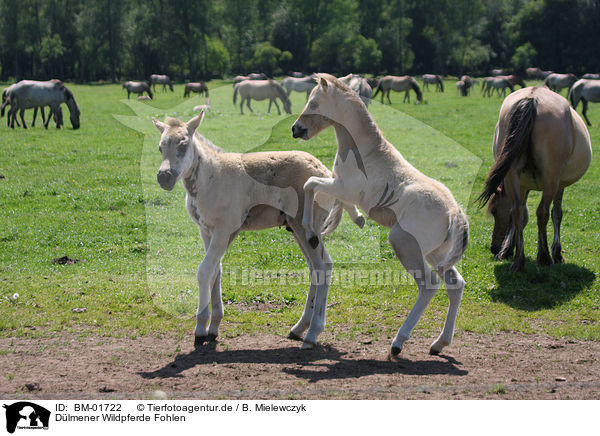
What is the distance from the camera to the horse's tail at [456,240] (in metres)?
6.01

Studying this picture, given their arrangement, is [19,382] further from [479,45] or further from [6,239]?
Result: [479,45]

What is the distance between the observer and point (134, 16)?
77.3 metres

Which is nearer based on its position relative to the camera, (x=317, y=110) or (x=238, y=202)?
(x=317, y=110)

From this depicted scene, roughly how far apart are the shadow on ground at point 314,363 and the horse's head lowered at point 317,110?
6.94 ft

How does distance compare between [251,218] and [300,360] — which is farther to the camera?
[251,218]

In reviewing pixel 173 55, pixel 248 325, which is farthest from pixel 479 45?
pixel 248 325

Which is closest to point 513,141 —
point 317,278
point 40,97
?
point 317,278

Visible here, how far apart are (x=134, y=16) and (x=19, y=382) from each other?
77.9 metres

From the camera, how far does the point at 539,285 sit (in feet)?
28.8

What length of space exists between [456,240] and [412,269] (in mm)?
491

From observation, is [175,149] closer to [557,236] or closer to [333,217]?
[333,217]

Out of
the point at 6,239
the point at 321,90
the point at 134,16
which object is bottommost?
the point at 6,239
